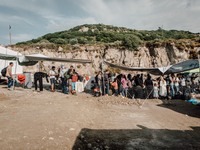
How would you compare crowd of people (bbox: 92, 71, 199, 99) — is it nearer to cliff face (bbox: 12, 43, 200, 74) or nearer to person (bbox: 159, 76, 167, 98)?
person (bbox: 159, 76, 167, 98)

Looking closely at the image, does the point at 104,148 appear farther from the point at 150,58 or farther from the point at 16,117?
the point at 150,58

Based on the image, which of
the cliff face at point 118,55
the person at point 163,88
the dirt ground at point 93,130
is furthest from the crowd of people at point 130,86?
the cliff face at point 118,55

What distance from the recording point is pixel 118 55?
3828 cm

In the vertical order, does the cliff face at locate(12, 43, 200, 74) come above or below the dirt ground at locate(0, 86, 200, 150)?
above

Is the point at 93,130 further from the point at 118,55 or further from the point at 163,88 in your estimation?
the point at 118,55

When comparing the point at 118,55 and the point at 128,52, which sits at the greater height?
the point at 128,52

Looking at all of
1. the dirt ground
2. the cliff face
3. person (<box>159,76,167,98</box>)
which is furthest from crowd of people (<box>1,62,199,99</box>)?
the cliff face

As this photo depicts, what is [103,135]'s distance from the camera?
622cm

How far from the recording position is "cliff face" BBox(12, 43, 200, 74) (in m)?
35.5

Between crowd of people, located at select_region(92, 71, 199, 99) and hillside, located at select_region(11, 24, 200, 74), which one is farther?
hillside, located at select_region(11, 24, 200, 74)

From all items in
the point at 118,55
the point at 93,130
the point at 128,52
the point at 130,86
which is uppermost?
the point at 128,52

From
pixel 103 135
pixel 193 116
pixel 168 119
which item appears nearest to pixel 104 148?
pixel 103 135

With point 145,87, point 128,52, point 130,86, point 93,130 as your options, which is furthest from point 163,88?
point 128,52

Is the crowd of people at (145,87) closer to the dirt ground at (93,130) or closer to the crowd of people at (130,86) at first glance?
the crowd of people at (130,86)
